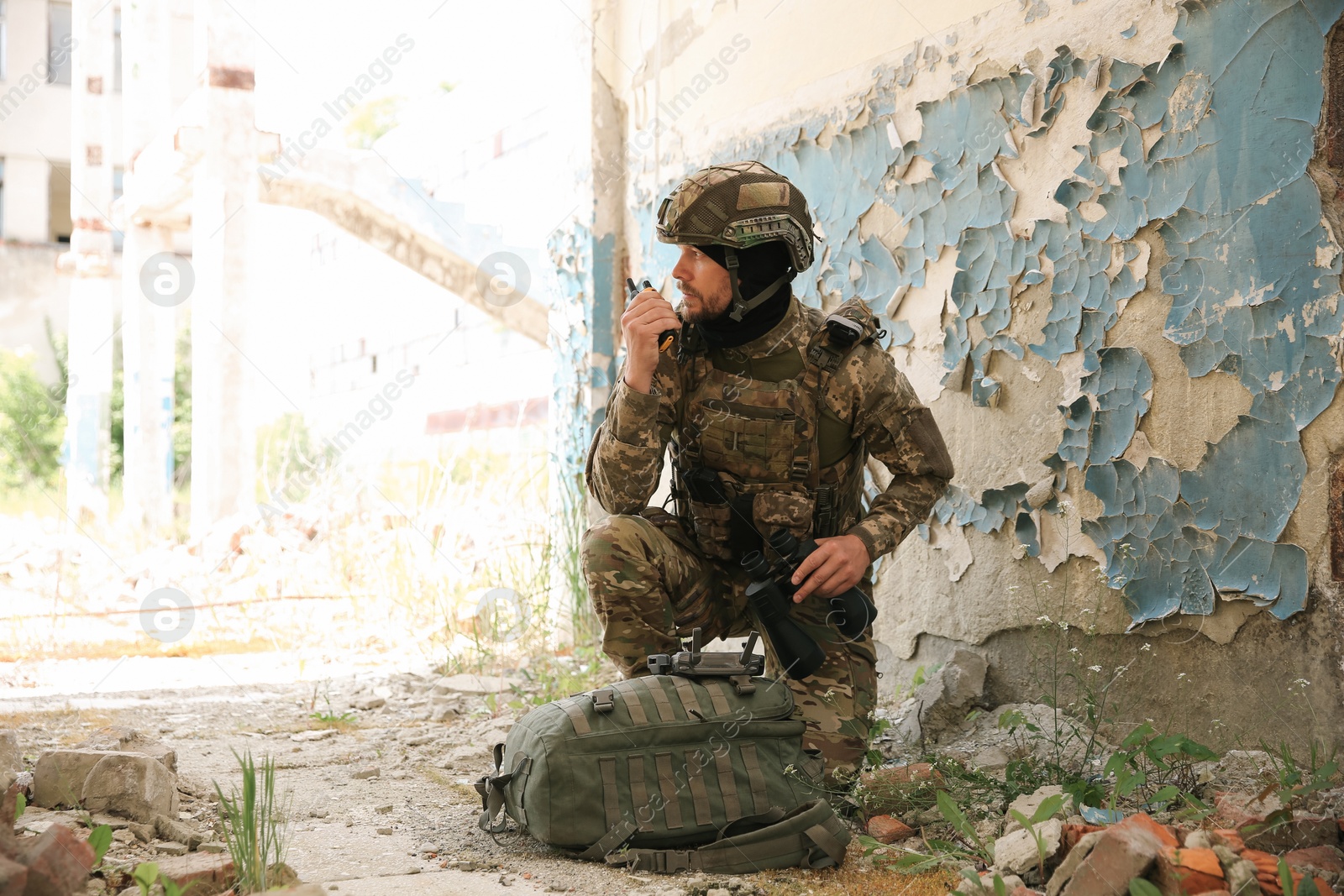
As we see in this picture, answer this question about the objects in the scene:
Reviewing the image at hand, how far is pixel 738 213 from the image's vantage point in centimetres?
230

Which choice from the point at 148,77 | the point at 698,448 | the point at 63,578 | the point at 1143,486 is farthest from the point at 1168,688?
the point at 148,77

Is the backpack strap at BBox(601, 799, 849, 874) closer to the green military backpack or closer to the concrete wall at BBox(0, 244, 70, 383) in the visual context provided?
the green military backpack

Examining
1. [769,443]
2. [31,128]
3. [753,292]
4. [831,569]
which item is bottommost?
[831,569]

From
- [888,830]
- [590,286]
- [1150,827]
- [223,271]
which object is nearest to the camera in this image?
[1150,827]

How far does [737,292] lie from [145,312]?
7727 millimetres

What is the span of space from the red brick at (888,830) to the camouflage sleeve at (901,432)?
0.62 m

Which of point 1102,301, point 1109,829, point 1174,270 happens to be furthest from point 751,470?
point 1109,829

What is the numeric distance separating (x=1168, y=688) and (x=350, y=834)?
5.57 ft

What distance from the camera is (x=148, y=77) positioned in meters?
8.38

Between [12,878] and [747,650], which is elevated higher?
[747,650]

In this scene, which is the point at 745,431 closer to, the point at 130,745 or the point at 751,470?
the point at 751,470

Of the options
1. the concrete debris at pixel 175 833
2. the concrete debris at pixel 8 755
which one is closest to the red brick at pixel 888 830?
the concrete debris at pixel 175 833

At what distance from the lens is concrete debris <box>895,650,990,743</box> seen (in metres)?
2.56

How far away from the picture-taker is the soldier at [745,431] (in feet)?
7.55
